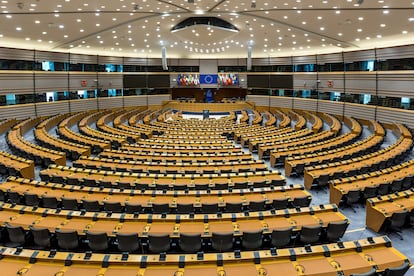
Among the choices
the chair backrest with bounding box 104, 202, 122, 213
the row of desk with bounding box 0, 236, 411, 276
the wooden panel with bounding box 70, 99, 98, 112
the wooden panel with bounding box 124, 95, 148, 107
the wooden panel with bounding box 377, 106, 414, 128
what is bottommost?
the row of desk with bounding box 0, 236, 411, 276

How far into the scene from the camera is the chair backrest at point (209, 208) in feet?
28.1

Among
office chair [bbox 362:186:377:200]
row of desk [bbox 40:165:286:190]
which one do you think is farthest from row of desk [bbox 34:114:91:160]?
Answer: office chair [bbox 362:186:377:200]

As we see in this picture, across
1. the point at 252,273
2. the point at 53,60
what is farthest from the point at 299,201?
the point at 53,60

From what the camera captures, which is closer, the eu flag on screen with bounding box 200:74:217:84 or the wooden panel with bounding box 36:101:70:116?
the wooden panel with bounding box 36:101:70:116

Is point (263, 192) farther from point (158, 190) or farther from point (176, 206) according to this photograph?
point (158, 190)

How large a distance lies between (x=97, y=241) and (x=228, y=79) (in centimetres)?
3723

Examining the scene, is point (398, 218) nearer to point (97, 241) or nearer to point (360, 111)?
point (97, 241)

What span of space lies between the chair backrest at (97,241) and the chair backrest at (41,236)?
3.42 feet

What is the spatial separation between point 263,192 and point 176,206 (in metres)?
2.86

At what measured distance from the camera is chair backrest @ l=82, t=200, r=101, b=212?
8820 mm

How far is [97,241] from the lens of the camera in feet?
22.6

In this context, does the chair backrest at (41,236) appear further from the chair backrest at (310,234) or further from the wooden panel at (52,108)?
the wooden panel at (52,108)

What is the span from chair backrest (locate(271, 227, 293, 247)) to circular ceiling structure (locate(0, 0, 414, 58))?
39.0 feet

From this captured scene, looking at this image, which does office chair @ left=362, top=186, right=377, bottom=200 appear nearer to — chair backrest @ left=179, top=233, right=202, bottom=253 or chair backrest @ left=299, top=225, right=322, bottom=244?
chair backrest @ left=299, top=225, right=322, bottom=244
